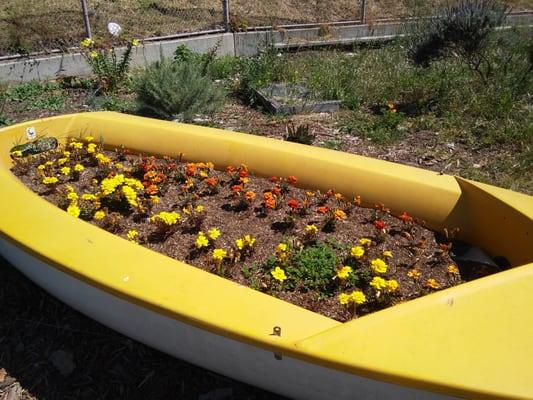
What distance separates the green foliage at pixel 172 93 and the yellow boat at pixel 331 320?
2093 millimetres

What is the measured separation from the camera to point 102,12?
274 inches

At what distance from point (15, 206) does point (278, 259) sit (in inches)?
42.2

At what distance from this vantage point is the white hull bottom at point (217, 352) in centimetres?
145

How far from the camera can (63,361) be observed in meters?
2.12

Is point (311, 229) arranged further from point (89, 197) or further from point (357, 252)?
point (89, 197)

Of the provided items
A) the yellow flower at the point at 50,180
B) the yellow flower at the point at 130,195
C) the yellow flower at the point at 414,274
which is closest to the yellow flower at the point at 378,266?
the yellow flower at the point at 414,274

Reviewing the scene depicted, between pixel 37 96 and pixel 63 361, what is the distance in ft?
12.3

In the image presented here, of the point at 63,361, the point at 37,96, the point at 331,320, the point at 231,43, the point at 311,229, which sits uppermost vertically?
the point at 331,320

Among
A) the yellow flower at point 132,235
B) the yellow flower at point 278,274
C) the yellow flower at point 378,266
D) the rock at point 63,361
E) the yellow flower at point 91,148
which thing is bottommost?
the rock at point 63,361

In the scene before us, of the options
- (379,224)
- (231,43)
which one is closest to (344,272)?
(379,224)

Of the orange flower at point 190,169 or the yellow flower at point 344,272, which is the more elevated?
the orange flower at point 190,169

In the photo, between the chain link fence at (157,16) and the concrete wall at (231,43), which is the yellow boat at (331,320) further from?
the chain link fence at (157,16)

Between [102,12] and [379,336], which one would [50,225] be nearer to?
[379,336]

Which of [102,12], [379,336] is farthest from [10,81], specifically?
[379,336]
